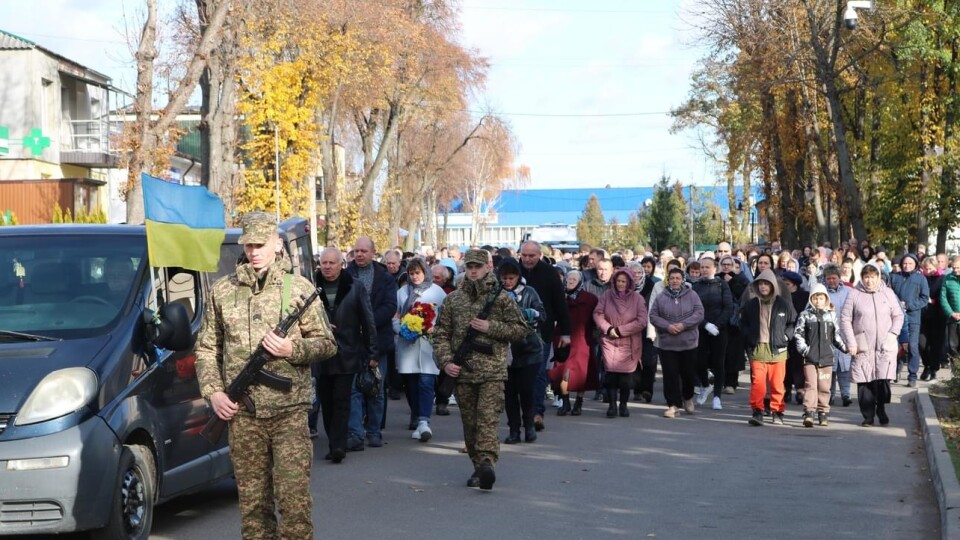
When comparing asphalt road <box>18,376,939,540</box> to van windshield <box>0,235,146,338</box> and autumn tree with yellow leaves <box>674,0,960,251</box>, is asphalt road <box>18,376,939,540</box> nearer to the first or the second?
van windshield <box>0,235,146,338</box>

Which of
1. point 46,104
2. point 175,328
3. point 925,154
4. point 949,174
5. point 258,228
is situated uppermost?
point 46,104

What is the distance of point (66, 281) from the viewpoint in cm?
817

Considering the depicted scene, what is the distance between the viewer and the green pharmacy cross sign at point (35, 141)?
44.1 metres

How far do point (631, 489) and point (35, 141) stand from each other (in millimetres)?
37602

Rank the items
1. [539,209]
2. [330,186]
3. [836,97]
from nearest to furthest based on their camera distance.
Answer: [836,97]
[330,186]
[539,209]

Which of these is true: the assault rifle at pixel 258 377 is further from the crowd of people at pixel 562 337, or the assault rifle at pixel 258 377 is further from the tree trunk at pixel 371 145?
the tree trunk at pixel 371 145

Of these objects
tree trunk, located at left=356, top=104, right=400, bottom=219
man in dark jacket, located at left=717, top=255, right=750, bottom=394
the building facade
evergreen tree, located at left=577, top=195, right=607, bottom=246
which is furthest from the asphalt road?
evergreen tree, located at left=577, top=195, right=607, bottom=246

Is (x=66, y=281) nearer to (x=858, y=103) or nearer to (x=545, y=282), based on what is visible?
(x=545, y=282)

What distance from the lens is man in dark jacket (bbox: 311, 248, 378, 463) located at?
12.1 meters

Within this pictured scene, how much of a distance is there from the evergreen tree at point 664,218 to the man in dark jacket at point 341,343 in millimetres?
76819

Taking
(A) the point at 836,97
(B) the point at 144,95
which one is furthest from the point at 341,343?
(A) the point at 836,97

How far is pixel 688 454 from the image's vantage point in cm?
1242

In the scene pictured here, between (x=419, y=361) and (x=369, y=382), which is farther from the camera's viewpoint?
(x=419, y=361)

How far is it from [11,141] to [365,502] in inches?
1493
